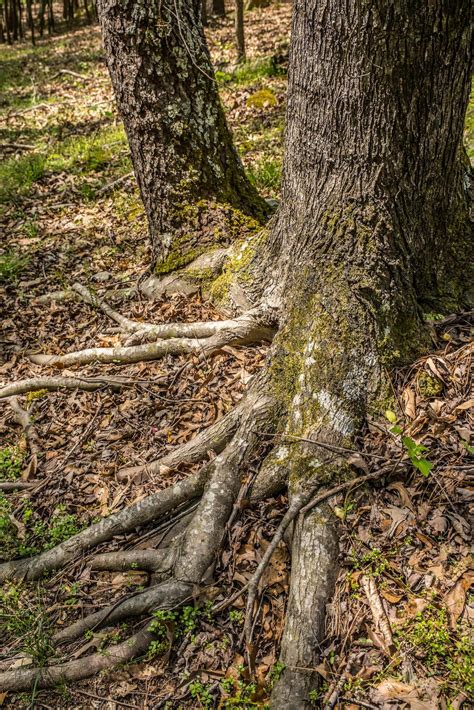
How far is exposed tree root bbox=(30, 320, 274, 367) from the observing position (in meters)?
3.79

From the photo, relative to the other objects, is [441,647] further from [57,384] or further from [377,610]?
[57,384]

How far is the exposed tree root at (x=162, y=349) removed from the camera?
379 cm

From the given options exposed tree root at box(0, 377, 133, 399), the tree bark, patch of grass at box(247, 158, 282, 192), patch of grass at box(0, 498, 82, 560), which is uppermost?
the tree bark

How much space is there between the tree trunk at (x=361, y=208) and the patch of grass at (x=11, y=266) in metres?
3.46

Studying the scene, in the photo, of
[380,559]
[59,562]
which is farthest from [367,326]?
[59,562]

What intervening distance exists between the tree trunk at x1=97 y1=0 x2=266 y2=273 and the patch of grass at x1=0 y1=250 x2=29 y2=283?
6.12 feet

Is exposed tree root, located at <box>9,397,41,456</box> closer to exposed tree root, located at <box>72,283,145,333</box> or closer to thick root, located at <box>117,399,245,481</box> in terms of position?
thick root, located at <box>117,399,245,481</box>

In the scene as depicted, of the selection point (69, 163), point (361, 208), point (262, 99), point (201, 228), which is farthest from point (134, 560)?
point (262, 99)

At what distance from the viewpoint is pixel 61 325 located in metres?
Answer: 4.89

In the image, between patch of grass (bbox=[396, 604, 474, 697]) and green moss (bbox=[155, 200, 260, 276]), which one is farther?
green moss (bbox=[155, 200, 260, 276])

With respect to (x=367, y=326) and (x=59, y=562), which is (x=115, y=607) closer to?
(x=59, y=562)

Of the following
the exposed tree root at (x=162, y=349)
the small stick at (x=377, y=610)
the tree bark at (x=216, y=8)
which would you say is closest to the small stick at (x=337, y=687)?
the small stick at (x=377, y=610)

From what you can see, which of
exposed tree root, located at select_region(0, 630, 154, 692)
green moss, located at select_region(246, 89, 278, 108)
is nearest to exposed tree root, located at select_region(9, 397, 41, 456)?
exposed tree root, located at select_region(0, 630, 154, 692)

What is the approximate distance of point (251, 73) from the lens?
10461 millimetres
